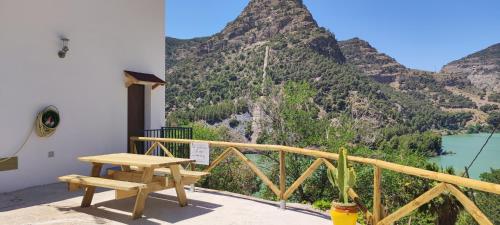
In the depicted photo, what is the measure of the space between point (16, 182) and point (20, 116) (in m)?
1.01

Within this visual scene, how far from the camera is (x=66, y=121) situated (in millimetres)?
7262

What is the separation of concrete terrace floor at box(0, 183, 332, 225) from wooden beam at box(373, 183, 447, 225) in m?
0.93

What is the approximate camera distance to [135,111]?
355 inches

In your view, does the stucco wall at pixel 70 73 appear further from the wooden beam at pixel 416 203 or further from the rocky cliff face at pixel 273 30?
the rocky cliff face at pixel 273 30

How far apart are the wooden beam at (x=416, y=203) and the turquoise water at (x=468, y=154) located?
37.6 m

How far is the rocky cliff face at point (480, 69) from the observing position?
3398 inches

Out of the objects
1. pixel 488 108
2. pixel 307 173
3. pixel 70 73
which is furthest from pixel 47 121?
pixel 488 108

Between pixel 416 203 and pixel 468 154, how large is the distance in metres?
51.3

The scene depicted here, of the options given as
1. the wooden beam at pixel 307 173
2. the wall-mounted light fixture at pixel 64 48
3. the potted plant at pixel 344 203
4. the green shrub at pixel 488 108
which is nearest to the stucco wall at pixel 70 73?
the wall-mounted light fixture at pixel 64 48

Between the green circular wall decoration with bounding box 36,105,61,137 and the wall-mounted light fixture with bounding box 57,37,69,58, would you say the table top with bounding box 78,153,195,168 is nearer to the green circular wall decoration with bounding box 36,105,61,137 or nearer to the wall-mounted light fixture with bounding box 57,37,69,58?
the green circular wall decoration with bounding box 36,105,61,137

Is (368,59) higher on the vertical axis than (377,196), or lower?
higher

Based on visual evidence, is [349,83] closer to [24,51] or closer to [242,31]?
[242,31]

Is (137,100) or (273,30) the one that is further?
(273,30)

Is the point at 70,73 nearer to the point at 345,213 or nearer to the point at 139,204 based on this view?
the point at 139,204
